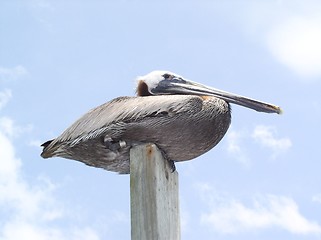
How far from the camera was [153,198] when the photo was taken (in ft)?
7.86

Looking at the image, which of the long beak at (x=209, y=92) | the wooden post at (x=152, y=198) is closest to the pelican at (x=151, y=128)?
the long beak at (x=209, y=92)

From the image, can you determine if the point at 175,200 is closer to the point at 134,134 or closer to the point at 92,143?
the point at 134,134

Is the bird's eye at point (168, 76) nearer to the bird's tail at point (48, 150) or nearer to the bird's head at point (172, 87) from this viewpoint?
the bird's head at point (172, 87)

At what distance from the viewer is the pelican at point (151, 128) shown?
2881 millimetres

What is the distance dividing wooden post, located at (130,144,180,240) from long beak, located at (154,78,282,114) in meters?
0.73

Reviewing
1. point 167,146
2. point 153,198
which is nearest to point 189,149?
point 167,146

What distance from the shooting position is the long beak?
3082 millimetres

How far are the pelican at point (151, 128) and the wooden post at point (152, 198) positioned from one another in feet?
0.76

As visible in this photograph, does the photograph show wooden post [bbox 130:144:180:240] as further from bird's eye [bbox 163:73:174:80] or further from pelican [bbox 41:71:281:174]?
bird's eye [bbox 163:73:174:80]

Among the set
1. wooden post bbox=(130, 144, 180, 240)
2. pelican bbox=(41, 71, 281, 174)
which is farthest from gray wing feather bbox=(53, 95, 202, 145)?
wooden post bbox=(130, 144, 180, 240)

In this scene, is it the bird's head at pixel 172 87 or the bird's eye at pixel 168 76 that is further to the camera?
the bird's eye at pixel 168 76

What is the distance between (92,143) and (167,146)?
1.53ft

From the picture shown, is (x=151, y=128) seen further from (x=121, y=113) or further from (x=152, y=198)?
(x=152, y=198)

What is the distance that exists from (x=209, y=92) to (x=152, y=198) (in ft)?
3.77
